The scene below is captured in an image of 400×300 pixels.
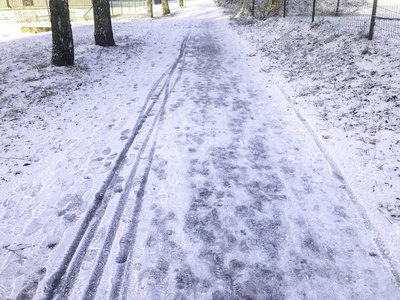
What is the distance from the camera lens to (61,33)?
8.13m

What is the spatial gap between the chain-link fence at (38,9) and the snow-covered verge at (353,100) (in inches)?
869

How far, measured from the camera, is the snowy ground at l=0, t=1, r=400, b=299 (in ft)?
8.68

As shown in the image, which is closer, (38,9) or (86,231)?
(86,231)

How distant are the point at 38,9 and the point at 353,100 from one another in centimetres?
3065

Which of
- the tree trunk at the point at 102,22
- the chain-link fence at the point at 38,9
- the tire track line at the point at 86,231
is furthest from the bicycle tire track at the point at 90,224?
the chain-link fence at the point at 38,9

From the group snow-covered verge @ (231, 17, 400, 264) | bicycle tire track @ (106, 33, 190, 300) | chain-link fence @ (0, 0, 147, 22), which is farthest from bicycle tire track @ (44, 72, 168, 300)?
chain-link fence @ (0, 0, 147, 22)

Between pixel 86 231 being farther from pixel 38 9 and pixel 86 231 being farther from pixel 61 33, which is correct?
pixel 38 9

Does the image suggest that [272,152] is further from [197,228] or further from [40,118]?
[40,118]

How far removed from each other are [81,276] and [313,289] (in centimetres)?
219

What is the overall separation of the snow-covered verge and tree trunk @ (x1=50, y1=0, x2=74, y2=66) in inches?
237

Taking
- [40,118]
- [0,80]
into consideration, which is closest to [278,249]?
[40,118]

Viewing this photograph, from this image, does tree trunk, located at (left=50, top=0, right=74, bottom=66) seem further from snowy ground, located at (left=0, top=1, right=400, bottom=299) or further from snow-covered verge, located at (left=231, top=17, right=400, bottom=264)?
snow-covered verge, located at (left=231, top=17, right=400, bottom=264)

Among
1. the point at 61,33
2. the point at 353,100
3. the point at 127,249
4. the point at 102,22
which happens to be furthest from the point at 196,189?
the point at 102,22

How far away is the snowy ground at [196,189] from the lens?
2.64m
